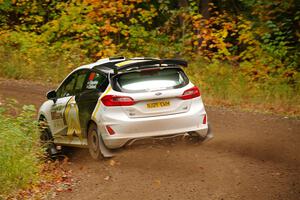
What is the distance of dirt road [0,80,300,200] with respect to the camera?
832cm

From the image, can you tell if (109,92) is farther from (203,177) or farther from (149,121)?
(203,177)

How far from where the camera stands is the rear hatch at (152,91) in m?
9.70

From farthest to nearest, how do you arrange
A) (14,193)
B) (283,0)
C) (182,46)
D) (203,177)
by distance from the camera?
(182,46) < (283,0) < (203,177) < (14,193)

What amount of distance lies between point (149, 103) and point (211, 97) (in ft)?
26.7

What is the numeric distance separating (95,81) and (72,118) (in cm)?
94

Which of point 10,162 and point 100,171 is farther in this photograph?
point 100,171

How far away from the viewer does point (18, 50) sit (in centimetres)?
2433

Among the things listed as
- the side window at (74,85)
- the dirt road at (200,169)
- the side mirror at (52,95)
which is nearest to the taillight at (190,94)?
the dirt road at (200,169)

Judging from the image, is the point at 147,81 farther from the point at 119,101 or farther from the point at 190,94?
the point at 190,94

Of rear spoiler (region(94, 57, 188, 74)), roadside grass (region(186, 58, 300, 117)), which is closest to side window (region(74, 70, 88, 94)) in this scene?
rear spoiler (region(94, 57, 188, 74))

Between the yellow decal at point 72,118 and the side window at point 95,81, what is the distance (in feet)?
1.55

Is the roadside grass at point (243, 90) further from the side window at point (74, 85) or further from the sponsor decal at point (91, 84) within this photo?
the sponsor decal at point (91, 84)

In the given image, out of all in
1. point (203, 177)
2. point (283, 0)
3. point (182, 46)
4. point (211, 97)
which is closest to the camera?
point (203, 177)

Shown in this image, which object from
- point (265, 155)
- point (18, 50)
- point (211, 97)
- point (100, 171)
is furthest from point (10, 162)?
point (18, 50)
